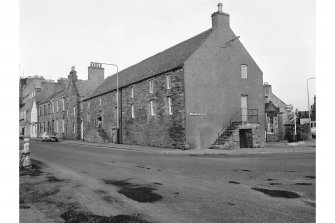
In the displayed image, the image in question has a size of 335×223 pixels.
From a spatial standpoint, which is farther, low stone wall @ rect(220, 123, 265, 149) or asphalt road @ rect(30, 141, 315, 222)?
low stone wall @ rect(220, 123, 265, 149)

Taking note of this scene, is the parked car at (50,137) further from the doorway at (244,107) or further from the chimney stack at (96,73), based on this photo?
the doorway at (244,107)

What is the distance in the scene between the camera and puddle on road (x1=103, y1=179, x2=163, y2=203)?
6761 millimetres

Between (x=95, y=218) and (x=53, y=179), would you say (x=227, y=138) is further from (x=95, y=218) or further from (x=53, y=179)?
(x=95, y=218)

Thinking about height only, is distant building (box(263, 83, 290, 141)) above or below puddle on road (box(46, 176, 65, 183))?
above

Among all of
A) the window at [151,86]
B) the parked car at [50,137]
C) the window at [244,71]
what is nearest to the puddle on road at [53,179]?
the window at [151,86]

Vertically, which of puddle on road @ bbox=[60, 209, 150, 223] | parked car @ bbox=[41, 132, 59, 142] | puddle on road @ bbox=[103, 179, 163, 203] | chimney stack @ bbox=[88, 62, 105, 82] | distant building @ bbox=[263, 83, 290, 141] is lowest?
parked car @ bbox=[41, 132, 59, 142]

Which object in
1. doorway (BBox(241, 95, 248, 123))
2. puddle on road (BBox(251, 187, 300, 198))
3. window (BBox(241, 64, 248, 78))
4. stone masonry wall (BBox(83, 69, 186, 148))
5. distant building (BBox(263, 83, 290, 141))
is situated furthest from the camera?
distant building (BBox(263, 83, 290, 141))

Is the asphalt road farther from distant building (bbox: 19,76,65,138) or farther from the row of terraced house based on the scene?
distant building (bbox: 19,76,65,138)

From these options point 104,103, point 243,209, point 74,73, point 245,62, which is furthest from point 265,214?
point 74,73

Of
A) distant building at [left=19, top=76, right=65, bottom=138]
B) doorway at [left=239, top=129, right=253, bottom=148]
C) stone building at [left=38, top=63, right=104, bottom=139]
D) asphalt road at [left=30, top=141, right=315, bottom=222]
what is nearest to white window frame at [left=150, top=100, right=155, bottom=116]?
doorway at [left=239, top=129, right=253, bottom=148]

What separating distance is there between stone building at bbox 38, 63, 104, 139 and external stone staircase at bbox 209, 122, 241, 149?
2612 centimetres

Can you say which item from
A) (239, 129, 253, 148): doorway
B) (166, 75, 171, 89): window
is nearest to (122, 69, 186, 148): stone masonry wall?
(166, 75, 171, 89): window

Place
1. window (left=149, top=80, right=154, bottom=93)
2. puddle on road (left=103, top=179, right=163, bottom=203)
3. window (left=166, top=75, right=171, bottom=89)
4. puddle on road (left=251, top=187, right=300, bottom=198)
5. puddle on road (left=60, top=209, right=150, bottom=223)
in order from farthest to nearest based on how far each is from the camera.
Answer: window (left=149, top=80, right=154, bottom=93) → window (left=166, top=75, right=171, bottom=89) → puddle on road (left=251, top=187, right=300, bottom=198) → puddle on road (left=103, top=179, right=163, bottom=203) → puddle on road (left=60, top=209, right=150, bottom=223)

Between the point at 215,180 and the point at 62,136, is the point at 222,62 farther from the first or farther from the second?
the point at 62,136
